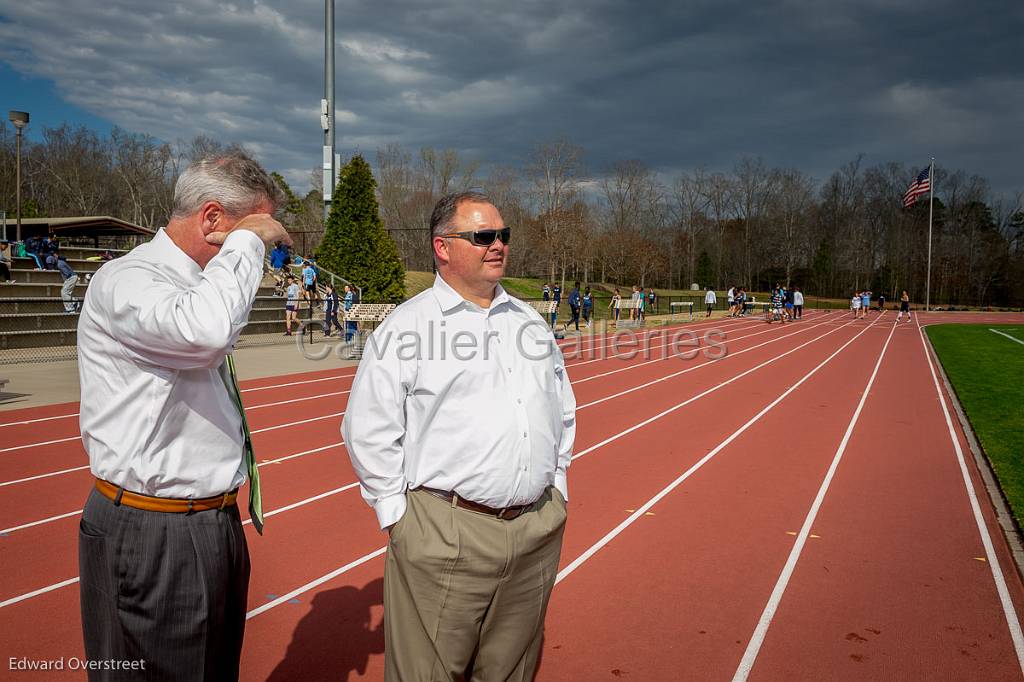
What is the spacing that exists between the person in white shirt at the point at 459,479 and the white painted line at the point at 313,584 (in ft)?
6.83

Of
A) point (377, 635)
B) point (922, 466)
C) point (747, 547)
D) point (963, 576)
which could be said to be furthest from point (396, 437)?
point (922, 466)

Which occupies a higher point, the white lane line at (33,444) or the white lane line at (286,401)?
the white lane line at (286,401)

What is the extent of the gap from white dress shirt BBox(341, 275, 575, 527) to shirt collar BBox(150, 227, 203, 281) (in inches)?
22.9

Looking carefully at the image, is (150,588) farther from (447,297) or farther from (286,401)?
(286,401)

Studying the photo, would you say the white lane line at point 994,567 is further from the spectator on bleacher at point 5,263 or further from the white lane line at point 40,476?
the spectator on bleacher at point 5,263

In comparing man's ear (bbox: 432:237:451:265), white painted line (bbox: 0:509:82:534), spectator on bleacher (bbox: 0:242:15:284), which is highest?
spectator on bleacher (bbox: 0:242:15:284)

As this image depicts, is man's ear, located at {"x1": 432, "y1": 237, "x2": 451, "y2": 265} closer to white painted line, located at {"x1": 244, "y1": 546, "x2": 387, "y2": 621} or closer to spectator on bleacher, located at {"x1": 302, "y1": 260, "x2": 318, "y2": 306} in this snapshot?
white painted line, located at {"x1": 244, "y1": 546, "x2": 387, "y2": 621}

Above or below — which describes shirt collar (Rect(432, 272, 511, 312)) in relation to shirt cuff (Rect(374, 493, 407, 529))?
above

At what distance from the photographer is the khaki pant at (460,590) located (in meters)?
2.22

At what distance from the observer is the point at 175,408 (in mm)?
1994

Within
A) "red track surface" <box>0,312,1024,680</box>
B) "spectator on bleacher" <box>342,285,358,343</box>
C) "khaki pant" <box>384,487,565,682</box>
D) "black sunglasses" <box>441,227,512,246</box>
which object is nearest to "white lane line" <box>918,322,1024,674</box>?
"red track surface" <box>0,312,1024,680</box>

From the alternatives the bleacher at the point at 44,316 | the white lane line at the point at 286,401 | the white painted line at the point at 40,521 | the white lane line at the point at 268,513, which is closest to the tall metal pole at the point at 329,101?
the bleacher at the point at 44,316

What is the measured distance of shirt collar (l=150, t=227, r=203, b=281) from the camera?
204 cm

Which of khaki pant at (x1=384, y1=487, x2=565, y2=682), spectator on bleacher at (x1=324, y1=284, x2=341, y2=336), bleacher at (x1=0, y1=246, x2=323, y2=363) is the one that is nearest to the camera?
khaki pant at (x1=384, y1=487, x2=565, y2=682)
